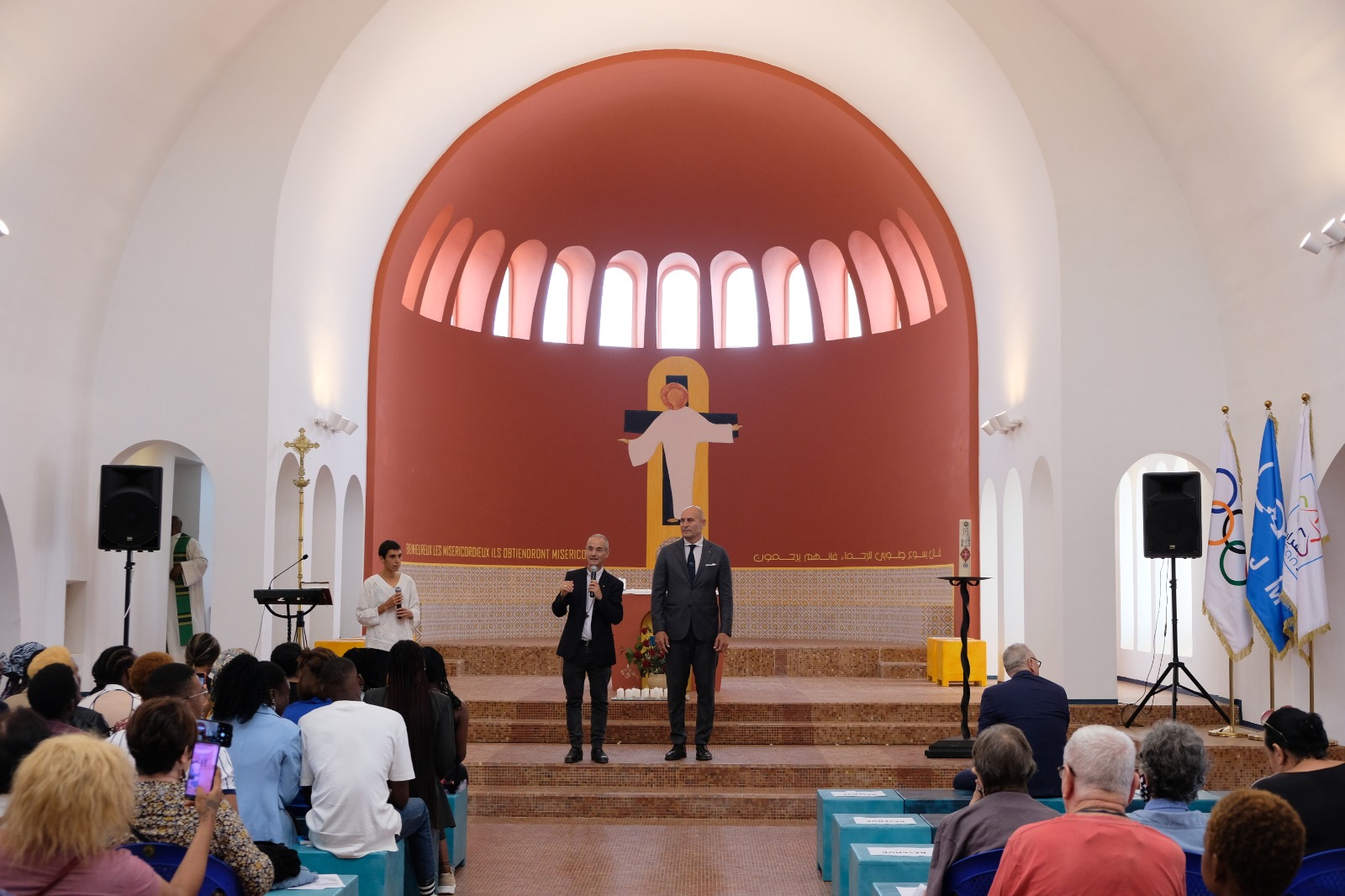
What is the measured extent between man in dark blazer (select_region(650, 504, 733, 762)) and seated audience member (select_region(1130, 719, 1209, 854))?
174 inches

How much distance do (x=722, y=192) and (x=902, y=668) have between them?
621 cm

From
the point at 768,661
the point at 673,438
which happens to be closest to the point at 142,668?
the point at 768,661

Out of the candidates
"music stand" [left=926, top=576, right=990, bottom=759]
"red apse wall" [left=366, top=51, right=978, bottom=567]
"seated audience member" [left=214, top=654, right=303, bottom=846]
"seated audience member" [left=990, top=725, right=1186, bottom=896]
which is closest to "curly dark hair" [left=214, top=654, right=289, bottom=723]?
"seated audience member" [left=214, top=654, right=303, bottom=846]

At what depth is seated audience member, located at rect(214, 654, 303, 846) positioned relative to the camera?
402cm

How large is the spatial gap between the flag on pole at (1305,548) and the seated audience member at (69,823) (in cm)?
766

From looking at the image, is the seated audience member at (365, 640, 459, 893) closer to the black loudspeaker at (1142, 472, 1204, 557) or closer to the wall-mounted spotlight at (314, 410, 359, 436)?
the black loudspeaker at (1142, 472, 1204, 557)

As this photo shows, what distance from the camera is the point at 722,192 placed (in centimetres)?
1438

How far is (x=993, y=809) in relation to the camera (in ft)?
10.9

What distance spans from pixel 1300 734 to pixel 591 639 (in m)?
4.70

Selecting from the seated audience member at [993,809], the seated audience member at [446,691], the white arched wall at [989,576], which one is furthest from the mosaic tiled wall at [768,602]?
the seated audience member at [993,809]

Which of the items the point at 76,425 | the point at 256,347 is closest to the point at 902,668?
the point at 256,347

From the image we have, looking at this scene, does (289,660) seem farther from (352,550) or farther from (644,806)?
(352,550)

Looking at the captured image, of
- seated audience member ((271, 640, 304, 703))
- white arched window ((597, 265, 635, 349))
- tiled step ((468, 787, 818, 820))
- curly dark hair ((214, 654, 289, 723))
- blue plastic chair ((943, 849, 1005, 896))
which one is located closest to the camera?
blue plastic chair ((943, 849, 1005, 896))

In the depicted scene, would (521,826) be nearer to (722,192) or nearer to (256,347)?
(256,347)
